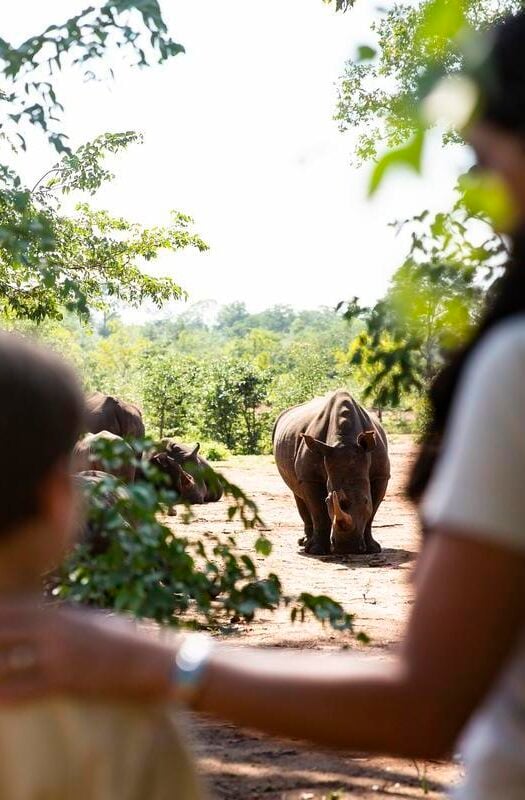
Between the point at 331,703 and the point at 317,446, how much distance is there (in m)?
13.3

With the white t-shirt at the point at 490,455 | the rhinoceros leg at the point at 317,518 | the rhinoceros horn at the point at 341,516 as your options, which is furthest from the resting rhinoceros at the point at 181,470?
the white t-shirt at the point at 490,455

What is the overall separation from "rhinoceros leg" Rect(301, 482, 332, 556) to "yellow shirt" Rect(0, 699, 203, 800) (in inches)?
520

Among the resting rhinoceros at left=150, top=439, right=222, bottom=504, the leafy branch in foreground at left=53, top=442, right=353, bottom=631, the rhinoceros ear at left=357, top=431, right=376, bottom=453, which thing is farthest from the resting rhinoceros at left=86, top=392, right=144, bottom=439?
the leafy branch in foreground at left=53, top=442, right=353, bottom=631

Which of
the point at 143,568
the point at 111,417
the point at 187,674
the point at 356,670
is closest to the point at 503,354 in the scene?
the point at 356,670

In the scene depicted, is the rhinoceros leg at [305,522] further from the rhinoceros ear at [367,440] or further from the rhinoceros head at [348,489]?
the rhinoceros ear at [367,440]

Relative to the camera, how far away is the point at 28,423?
1357 mm

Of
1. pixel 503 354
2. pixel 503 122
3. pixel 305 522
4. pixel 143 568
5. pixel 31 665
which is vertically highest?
pixel 503 122

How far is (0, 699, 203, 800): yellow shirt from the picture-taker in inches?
51.0

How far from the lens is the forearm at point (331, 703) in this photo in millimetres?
1223

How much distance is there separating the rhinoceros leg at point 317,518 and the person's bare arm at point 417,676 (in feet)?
43.4

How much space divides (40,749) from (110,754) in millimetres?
81

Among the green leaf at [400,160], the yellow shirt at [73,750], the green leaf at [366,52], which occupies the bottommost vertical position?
the yellow shirt at [73,750]

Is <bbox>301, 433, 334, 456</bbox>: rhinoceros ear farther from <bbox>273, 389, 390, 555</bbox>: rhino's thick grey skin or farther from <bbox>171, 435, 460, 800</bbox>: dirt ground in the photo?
<bbox>171, 435, 460, 800</bbox>: dirt ground

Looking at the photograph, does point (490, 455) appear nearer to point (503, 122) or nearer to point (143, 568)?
point (503, 122)
